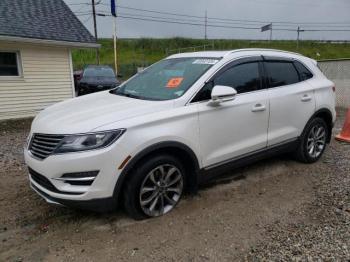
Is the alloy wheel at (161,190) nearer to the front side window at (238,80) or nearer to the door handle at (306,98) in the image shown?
the front side window at (238,80)

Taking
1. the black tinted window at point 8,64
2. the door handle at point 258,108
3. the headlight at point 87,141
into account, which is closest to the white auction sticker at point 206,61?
the door handle at point 258,108

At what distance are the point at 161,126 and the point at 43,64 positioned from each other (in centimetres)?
902

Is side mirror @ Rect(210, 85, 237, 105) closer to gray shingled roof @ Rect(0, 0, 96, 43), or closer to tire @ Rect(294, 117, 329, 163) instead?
tire @ Rect(294, 117, 329, 163)

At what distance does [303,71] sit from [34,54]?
883 centimetres

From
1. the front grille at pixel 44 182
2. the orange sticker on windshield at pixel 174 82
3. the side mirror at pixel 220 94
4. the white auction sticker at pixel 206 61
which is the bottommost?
the front grille at pixel 44 182

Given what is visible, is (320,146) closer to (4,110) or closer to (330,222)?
(330,222)

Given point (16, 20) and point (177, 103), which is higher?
point (16, 20)

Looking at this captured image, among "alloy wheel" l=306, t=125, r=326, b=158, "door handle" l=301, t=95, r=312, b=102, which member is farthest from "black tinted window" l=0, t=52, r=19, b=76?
"alloy wheel" l=306, t=125, r=326, b=158

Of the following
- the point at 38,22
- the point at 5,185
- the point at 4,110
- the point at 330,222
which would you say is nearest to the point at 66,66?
the point at 38,22

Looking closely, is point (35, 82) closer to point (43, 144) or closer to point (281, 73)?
point (43, 144)

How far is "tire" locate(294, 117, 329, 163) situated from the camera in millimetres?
4992

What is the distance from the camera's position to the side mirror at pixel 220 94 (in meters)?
3.55

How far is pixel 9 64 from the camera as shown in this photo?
1020 cm

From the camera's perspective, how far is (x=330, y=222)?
136 inches
